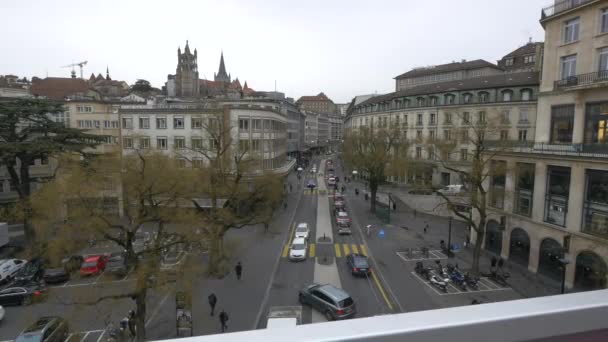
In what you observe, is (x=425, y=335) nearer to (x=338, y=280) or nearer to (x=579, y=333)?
(x=579, y=333)

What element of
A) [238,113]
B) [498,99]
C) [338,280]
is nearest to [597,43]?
[338,280]

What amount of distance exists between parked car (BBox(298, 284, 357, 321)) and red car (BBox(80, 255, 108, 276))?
1385cm

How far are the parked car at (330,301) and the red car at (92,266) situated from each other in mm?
13855

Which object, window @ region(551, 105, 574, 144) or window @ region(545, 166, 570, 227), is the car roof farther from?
window @ region(551, 105, 574, 144)

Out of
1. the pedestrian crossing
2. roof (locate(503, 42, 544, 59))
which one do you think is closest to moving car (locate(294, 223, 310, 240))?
the pedestrian crossing

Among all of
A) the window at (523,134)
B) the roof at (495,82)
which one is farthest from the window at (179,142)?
the window at (523,134)

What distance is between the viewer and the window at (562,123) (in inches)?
838

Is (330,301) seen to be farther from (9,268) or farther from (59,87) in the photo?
(59,87)

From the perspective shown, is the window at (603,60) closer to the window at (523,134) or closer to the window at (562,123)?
the window at (562,123)

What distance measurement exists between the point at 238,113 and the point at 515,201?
2646cm

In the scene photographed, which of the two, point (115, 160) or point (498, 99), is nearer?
point (115, 160)

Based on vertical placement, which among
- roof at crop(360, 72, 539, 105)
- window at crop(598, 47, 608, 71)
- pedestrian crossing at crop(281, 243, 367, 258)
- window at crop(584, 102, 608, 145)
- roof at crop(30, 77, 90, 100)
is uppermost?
roof at crop(30, 77, 90, 100)

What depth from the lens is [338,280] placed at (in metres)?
20.7

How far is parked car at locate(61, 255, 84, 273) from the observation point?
18.1 metres
